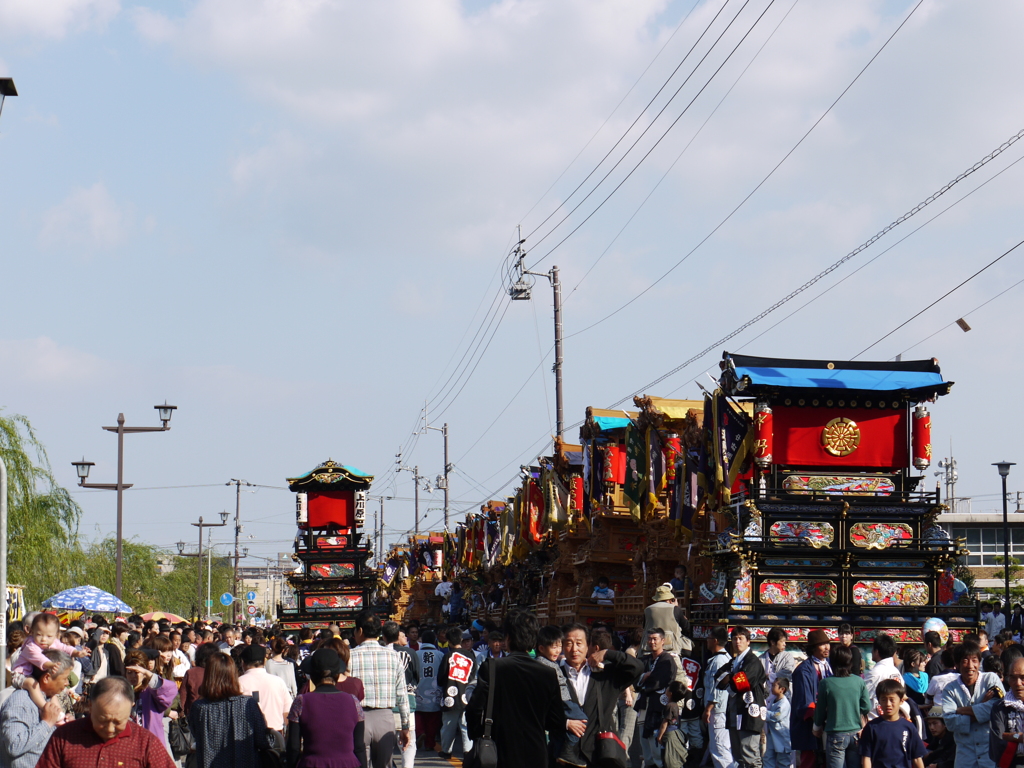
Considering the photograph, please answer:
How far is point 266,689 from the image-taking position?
385 inches

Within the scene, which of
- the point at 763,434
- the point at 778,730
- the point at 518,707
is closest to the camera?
the point at 518,707

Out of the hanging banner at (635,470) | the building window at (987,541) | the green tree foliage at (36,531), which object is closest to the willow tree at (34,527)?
the green tree foliage at (36,531)

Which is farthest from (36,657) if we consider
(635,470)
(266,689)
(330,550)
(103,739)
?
(330,550)

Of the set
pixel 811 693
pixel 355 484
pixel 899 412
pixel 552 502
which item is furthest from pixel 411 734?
pixel 355 484

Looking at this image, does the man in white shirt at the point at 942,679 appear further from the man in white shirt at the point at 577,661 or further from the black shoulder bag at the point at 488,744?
the black shoulder bag at the point at 488,744

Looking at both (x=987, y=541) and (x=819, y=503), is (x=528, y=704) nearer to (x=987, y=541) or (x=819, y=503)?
(x=819, y=503)

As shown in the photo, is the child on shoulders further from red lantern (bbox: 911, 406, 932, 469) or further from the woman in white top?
red lantern (bbox: 911, 406, 932, 469)

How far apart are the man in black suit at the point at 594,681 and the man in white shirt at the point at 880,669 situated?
12.7ft

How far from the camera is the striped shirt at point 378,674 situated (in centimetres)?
1044

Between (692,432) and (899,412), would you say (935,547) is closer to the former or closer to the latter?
(899,412)

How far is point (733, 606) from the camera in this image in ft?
61.0

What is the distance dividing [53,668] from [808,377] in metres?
14.2

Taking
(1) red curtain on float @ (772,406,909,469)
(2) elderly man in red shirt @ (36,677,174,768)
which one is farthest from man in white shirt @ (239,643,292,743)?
(1) red curtain on float @ (772,406,909,469)

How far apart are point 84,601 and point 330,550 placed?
1478cm
